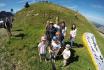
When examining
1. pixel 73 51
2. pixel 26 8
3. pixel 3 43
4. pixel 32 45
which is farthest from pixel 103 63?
pixel 26 8

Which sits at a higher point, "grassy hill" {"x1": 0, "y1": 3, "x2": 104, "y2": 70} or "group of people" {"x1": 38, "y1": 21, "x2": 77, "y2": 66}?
"group of people" {"x1": 38, "y1": 21, "x2": 77, "y2": 66}

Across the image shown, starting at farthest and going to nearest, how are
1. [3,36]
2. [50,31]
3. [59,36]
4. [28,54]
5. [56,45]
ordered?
[3,36] → [28,54] → [59,36] → [50,31] → [56,45]

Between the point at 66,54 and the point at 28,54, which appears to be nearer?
the point at 66,54

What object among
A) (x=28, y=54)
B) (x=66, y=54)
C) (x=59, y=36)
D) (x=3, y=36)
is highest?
(x=59, y=36)

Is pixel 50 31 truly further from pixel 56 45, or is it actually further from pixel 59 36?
Answer: pixel 56 45

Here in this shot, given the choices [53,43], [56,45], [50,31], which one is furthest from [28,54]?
[56,45]

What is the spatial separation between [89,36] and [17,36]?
9.63 metres

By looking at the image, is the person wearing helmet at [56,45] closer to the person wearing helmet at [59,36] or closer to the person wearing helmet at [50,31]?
the person wearing helmet at [59,36]

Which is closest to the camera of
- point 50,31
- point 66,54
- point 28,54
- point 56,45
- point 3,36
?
point 66,54

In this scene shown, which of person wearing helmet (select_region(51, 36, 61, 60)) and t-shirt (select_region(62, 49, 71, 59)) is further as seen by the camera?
person wearing helmet (select_region(51, 36, 61, 60))

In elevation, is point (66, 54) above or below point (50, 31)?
below

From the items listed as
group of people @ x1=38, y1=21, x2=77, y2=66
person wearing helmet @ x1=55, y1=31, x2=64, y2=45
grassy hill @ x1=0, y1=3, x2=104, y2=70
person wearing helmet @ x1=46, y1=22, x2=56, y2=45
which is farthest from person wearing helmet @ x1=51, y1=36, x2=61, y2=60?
grassy hill @ x1=0, y1=3, x2=104, y2=70

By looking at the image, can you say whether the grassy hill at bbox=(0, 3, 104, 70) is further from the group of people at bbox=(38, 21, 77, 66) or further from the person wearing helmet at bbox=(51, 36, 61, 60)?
the person wearing helmet at bbox=(51, 36, 61, 60)

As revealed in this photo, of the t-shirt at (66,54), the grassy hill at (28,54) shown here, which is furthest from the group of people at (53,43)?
the grassy hill at (28,54)
